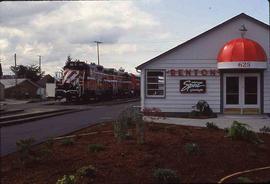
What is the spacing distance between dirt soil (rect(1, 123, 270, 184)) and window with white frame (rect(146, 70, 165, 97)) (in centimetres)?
1525

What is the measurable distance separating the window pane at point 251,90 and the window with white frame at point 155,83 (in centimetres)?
436

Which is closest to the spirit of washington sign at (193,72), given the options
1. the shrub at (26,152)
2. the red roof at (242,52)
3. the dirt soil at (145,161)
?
the red roof at (242,52)

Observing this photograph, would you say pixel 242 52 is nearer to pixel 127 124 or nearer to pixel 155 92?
pixel 155 92

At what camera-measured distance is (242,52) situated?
27438 mm

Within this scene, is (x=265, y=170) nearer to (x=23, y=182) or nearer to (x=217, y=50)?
(x=23, y=182)

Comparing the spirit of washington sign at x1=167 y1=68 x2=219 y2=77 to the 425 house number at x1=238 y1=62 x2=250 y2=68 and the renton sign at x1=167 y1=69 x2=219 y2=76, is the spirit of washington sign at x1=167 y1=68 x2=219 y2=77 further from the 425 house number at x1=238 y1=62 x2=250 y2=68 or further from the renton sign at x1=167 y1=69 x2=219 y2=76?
the 425 house number at x1=238 y1=62 x2=250 y2=68

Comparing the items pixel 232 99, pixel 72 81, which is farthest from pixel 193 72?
pixel 72 81

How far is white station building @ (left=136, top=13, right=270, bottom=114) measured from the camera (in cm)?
2861

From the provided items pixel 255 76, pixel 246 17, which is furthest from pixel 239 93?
pixel 246 17

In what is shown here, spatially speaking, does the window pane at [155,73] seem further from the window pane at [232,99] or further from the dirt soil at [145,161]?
the dirt soil at [145,161]

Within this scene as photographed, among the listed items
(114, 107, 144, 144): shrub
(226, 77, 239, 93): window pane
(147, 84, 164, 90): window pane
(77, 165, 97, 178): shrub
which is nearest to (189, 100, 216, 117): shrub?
(226, 77, 239, 93): window pane

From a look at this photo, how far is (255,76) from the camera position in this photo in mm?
28812

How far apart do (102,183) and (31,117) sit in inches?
657

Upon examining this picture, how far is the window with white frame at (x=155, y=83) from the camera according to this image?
29.3m
